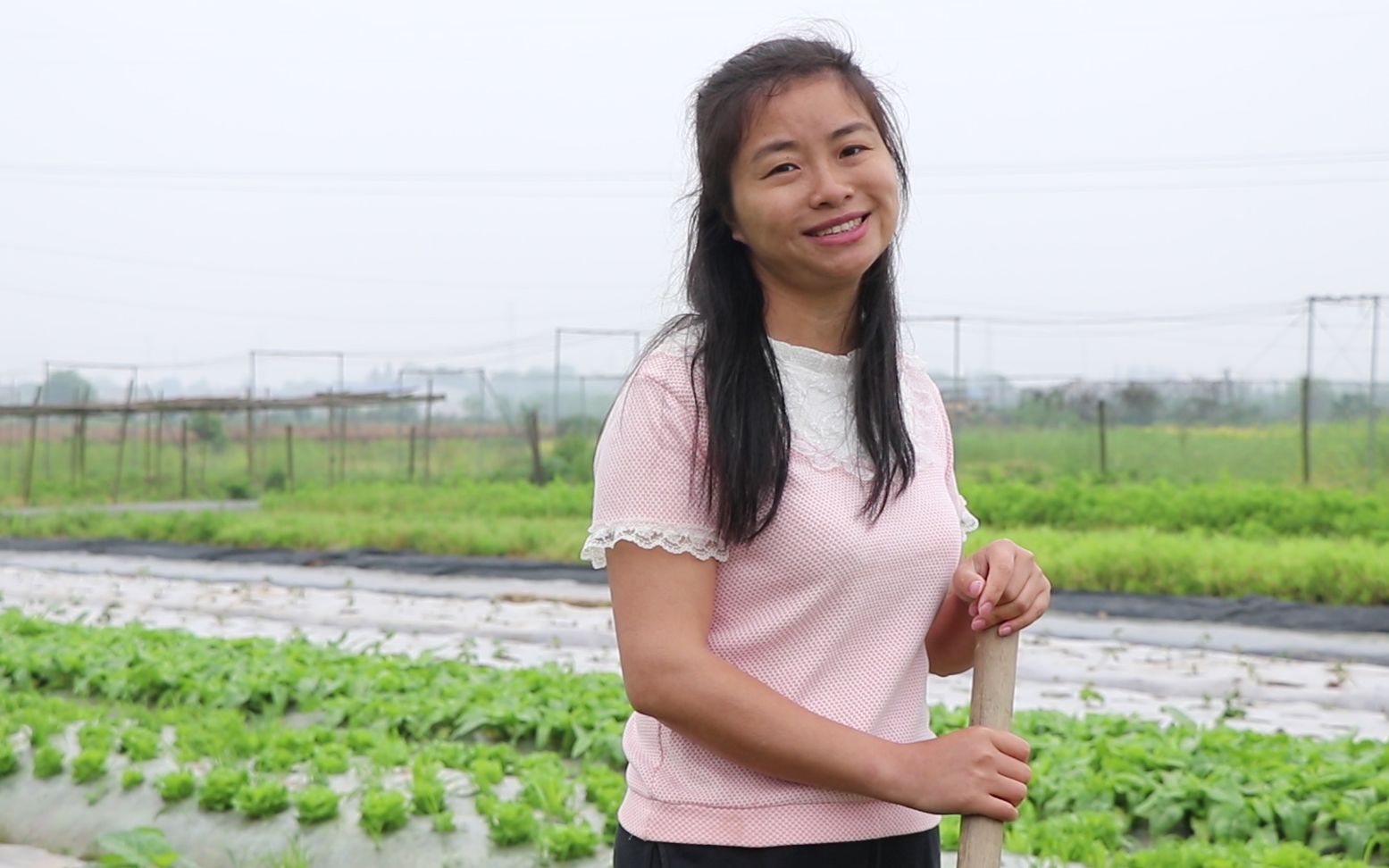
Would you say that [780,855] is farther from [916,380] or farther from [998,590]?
[916,380]

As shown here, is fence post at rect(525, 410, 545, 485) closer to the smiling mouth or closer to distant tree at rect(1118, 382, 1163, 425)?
distant tree at rect(1118, 382, 1163, 425)

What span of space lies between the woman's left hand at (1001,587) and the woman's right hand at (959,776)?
138mm

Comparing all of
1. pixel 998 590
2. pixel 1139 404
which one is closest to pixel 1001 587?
pixel 998 590

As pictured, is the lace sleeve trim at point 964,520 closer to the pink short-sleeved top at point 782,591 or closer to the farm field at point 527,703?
the pink short-sleeved top at point 782,591

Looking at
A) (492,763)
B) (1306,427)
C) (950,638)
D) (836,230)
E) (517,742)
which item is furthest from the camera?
(1306,427)

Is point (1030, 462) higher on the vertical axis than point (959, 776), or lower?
lower

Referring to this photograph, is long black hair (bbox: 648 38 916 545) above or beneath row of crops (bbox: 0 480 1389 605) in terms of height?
above

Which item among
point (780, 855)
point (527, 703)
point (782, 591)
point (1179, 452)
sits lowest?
point (527, 703)

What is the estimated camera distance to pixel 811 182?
4.65 feet

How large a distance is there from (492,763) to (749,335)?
2.96 meters

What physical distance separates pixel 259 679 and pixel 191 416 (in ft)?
74.2

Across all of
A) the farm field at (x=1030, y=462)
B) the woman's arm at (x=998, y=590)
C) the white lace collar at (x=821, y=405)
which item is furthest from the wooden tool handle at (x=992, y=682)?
the farm field at (x=1030, y=462)

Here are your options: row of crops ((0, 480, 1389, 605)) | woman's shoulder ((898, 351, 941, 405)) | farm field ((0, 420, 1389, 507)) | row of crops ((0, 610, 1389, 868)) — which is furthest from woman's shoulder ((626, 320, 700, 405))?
farm field ((0, 420, 1389, 507))

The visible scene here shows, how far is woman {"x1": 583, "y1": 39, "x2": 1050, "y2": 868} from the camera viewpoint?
1.34m
